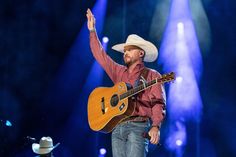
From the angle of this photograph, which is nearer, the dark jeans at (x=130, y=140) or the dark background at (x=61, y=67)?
the dark jeans at (x=130, y=140)

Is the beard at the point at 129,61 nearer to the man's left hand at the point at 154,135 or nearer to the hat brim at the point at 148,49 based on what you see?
the hat brim at the point at 148,49

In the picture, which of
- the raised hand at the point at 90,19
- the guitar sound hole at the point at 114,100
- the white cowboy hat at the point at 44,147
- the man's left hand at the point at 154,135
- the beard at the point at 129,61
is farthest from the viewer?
the white cowboy hat at the point at 44,147

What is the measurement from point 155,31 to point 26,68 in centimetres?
360

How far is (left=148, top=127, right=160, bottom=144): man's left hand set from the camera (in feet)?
12.7

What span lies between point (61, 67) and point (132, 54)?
6801 mm

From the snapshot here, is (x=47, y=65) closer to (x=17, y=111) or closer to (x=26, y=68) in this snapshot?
(x=26, y=68)

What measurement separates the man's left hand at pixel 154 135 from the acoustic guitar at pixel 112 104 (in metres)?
0.27

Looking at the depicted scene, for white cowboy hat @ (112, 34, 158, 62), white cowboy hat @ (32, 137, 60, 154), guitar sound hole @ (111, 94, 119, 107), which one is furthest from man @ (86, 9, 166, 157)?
white cowboy hat @ (32, 137, 60, 154)

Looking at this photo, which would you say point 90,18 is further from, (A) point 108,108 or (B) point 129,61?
(A) point 108,108

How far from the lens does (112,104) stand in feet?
13.9

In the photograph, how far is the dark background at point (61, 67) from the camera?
32.8 feet

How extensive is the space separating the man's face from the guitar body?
11.8 inches

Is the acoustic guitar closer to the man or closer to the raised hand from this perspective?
the man

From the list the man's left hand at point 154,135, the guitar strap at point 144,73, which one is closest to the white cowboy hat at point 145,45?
the guitar strap at point 144,73
